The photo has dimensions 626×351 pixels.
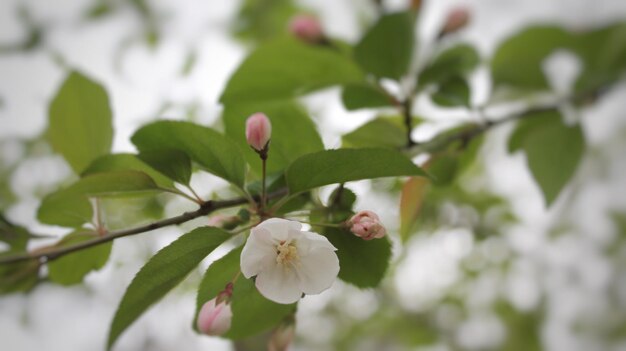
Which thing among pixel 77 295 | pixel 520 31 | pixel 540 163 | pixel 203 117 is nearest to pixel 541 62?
pixel 520 31

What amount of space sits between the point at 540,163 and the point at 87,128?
589mm

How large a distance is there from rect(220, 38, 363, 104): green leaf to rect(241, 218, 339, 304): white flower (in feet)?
1.00

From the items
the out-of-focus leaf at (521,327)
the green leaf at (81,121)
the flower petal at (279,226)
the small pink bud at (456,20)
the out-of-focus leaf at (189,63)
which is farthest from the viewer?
the out-of-focus leaf at (521,327)

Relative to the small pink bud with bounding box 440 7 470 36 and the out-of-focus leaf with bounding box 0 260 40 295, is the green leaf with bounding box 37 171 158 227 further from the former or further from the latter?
the small pink bud with bounding box 440 7 470 36

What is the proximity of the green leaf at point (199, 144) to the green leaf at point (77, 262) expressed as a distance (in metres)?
0.14

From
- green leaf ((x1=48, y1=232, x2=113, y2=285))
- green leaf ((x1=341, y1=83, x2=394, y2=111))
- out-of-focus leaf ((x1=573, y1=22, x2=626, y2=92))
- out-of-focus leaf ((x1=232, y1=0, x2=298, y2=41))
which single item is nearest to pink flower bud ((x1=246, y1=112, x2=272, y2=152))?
green leaf ((x1=48, y1=232, x2=113, y2=285))

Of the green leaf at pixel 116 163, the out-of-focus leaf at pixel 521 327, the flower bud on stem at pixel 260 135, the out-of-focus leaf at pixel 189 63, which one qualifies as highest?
the flower bud on stem at pixel 260 135

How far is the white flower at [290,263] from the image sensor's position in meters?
0.44

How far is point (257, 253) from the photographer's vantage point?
1.46 feet

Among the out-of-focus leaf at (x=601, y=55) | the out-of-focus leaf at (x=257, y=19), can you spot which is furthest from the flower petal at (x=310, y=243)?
the out-of-focus leaf at (x=257, y=19)

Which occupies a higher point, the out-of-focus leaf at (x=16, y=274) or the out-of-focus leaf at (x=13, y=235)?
the out-of-focus leaf at (x=13, y=235)

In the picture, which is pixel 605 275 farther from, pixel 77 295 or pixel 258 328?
pixel 258 328

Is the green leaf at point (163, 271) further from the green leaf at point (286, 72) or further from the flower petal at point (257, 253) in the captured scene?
the green leaf at point (286, 72)

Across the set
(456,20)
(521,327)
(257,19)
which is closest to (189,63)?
(257,19)
